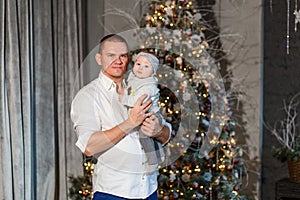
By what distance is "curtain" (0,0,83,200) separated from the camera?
11.2 feet

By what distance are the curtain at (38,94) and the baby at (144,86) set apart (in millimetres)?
1901

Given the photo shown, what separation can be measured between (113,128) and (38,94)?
2.15 m

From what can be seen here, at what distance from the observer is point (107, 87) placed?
5.56 ft

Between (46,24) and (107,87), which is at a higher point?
(46,24)

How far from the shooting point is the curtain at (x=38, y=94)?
11.2ft

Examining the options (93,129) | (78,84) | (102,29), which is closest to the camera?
(93,129)

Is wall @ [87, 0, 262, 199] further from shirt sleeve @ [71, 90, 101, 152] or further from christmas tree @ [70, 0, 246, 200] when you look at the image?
shirt sleeve @ [71, 90, 101, 152]

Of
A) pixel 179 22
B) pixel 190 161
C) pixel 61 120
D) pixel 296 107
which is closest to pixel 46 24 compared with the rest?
pixel 61 120

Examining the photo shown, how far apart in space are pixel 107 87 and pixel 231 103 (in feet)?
7.97

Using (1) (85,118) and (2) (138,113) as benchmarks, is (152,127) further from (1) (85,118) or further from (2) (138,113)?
(1) (85,118)

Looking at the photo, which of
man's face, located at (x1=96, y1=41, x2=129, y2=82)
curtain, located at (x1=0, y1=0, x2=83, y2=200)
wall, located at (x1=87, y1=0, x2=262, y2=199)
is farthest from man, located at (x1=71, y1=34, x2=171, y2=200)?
wall, located at (x1=87, y1=0, x2=262, y2=199)

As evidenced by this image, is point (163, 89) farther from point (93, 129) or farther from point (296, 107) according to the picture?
point (93, 129)

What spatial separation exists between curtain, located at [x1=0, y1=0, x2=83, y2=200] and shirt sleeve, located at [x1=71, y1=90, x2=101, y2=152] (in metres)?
1.84

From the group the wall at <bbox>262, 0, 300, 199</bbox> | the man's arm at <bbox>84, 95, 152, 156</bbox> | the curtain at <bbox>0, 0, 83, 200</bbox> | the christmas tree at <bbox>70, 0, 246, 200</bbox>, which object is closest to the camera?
the man's arm at <bbox>84, 95, 152, 156</bbox>
